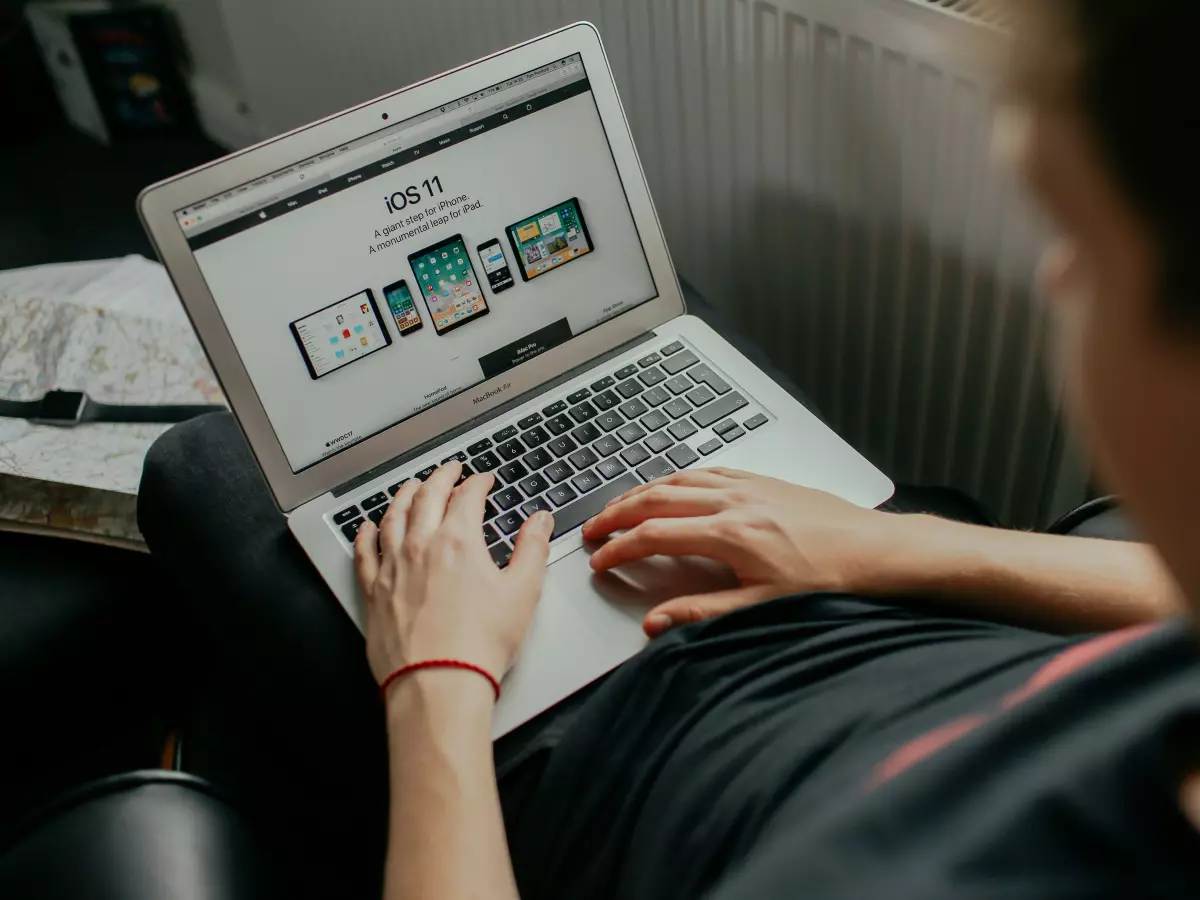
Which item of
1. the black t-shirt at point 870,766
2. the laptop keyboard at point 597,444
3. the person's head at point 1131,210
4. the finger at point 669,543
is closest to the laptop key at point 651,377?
the laptop keyboard at point 597,444

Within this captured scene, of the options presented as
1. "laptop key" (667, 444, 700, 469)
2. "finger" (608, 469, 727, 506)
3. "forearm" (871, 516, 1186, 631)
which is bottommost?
"forearm" (871, 516, 1186, 631)

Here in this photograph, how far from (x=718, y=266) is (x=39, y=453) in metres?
0.80

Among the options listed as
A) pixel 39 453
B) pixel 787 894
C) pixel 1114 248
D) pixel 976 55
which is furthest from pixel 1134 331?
pixel 39 453

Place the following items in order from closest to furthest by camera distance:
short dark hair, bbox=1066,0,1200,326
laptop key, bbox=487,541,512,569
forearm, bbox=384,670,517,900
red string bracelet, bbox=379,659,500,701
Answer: short dark hair, bbox=1066,0,1200,326, forearm, bbox=384,670,517,900, red string bracelet, bbox=379,659,500,701, laptop key, bbox=487,541,512,569

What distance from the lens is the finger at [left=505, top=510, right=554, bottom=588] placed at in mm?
764

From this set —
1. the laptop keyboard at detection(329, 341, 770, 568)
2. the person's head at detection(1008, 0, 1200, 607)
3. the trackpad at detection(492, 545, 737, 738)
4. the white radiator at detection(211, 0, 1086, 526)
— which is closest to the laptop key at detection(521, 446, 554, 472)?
the laptop keyboard at detection(329, 341, 770, 568)

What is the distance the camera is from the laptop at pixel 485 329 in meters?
0.79

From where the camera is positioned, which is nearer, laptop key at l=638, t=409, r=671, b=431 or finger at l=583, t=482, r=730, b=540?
A: finger at l=583, t=482, r=730, b=540

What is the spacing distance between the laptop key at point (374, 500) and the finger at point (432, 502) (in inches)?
1.8

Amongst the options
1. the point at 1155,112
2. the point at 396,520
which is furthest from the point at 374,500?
the point at 1155,112

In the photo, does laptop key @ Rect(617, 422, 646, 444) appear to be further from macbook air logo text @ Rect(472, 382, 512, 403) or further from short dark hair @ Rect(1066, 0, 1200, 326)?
short dark hair @ Rect(1066, 0, 1200, 326)

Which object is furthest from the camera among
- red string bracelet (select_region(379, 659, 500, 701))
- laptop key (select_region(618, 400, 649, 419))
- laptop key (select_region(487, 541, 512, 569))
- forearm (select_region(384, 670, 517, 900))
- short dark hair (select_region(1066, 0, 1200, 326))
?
laptop key (select_region(618, 400, 649, 419))

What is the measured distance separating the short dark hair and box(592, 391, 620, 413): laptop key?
61cm

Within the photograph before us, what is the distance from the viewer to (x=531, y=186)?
0.90 metres
